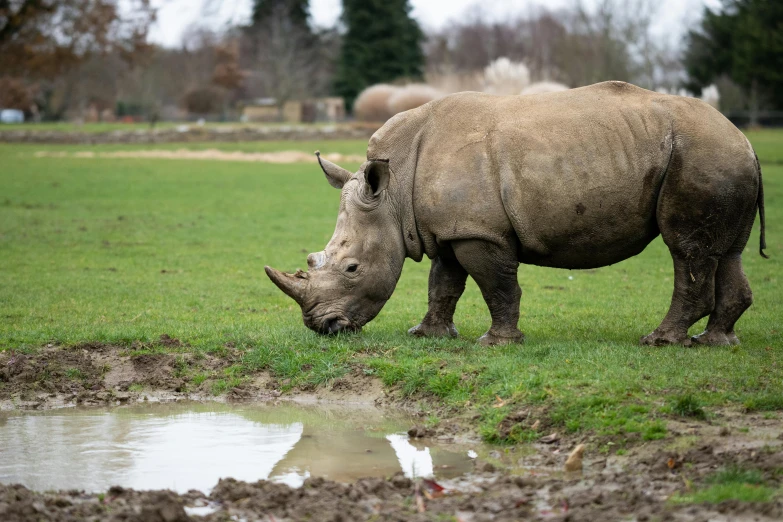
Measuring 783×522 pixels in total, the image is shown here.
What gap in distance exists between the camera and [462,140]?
8.69m

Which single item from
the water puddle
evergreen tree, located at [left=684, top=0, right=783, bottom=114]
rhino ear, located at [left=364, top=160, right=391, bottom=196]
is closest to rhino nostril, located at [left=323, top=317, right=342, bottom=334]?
the water puddle

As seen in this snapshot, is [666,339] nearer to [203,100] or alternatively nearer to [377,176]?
[377,176]

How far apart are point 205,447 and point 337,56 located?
75214 mm

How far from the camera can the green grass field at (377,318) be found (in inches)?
280

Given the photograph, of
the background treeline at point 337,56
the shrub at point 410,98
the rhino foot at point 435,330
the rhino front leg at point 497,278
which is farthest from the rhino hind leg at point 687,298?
the shrub at point 410,98

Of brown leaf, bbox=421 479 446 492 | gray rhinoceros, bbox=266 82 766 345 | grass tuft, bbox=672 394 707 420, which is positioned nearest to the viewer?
brown leaf, bbox=421 479 446 492

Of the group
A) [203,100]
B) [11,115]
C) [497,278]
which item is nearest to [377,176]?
[497,278]

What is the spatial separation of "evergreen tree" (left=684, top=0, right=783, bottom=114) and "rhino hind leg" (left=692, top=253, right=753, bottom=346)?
44.9 m

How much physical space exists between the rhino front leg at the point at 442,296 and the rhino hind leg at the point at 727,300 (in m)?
2.19

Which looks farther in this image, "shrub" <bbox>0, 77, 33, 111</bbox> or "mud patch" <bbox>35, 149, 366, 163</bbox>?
"shrub" <bbox>0, 77, 33, 111</bbox>

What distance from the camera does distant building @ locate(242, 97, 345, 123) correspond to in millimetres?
73438

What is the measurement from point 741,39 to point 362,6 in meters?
26.3

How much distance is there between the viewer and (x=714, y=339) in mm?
8789

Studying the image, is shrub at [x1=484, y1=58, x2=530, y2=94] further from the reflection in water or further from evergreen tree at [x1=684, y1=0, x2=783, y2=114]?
the reflection in water
